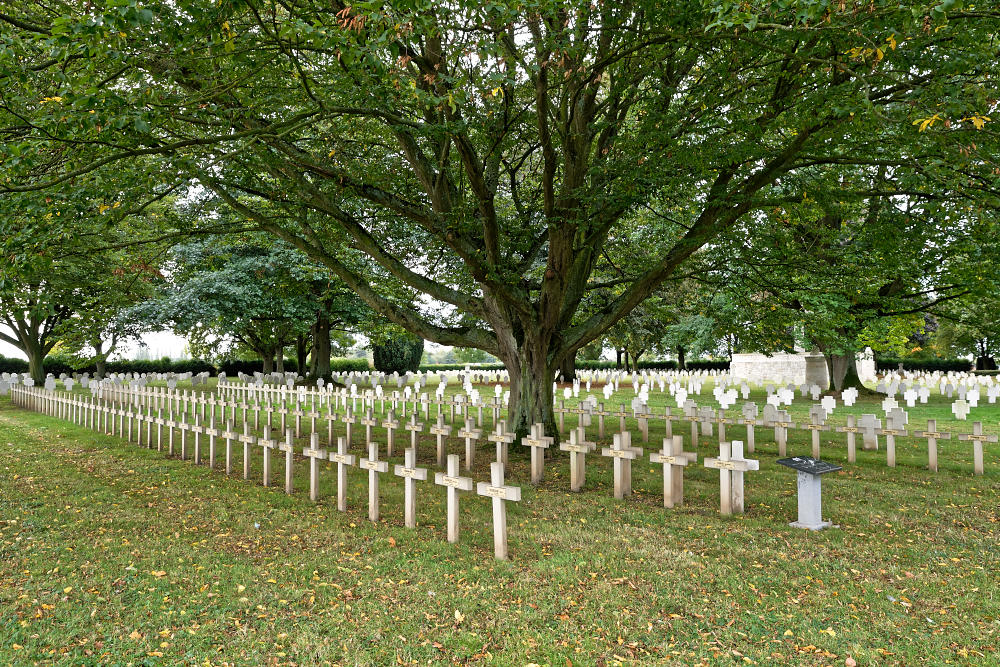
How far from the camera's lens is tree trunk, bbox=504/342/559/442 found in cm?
1049

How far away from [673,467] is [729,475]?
60cm

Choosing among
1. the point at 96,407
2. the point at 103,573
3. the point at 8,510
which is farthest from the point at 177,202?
the point at 103,573

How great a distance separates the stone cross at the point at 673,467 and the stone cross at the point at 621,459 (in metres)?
0.41

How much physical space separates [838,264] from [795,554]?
824 cm

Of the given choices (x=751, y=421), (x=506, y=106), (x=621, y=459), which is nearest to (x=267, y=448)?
(x=621, y=459)

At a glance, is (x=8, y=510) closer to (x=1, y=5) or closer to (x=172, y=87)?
(x=172, y=87)

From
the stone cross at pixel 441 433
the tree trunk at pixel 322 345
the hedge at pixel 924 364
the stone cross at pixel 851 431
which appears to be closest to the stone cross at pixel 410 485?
the stone cross at pixel 441 433

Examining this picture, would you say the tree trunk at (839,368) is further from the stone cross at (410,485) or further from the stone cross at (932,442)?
the stone cross at (410,485)

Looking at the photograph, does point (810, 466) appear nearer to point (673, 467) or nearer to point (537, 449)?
point (673, 467)

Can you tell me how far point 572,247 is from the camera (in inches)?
378

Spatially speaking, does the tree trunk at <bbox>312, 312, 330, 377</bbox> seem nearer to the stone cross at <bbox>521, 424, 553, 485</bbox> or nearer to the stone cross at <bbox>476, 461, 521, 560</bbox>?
the stone cross at <bbox>521, 424, 553, 485</bbox>

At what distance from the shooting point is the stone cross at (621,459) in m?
7.18

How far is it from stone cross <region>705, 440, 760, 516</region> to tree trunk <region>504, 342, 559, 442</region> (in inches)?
162

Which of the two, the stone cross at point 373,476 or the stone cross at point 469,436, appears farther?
the stone cross at point 469,436
